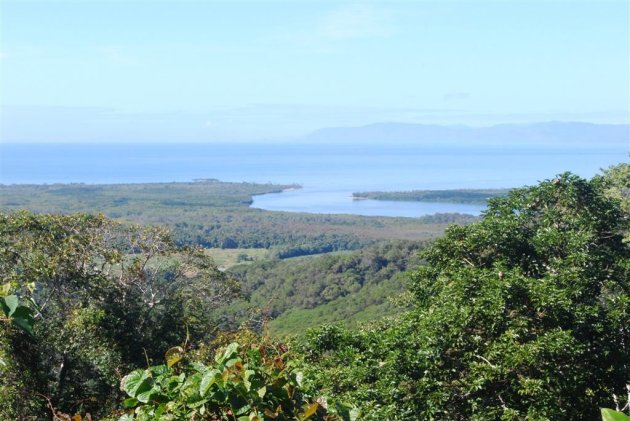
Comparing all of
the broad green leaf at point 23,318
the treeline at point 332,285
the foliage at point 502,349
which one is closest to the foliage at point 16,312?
the broad green leaf at point 23,318

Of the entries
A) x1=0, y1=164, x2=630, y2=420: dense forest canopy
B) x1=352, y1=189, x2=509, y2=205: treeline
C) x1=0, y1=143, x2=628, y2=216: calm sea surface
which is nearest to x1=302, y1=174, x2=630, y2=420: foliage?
x1=0, y1=164, x2=630, y2=420: dense forest canopy

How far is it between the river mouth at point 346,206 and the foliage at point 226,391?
261 feet

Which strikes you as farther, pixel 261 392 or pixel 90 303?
pixel 90 303

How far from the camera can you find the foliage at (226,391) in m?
1.78

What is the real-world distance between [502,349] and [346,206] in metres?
86.5

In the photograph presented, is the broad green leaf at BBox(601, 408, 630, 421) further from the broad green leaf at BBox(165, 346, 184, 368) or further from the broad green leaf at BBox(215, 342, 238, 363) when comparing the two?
the broad green leaf at BBox(165, 346, 184, 368)

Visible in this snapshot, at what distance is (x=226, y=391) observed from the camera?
178cm

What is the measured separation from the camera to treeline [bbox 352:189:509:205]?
297ft

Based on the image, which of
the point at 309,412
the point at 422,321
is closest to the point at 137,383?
the point at 309,412

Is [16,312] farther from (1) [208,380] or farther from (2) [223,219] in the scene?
(2) [223,219]

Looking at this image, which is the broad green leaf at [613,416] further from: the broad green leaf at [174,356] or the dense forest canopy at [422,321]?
the dense forest canopy at [422,321]

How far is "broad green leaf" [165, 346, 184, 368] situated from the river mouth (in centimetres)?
7949

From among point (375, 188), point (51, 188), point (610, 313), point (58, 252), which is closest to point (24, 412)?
point (58, 252)

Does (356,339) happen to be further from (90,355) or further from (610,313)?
(90,355)
